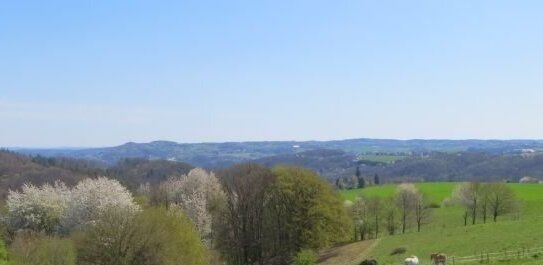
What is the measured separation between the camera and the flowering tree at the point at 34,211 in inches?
2468

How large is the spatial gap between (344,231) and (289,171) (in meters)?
8.37

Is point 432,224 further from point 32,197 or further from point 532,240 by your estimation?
point 32,197

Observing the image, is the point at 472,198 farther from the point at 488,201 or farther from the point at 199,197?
the point at 199,197

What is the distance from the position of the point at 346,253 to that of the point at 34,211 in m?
32.9

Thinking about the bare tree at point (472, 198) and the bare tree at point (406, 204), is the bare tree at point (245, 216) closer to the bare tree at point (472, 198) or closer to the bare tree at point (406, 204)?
the bare tree at point (406, 204)

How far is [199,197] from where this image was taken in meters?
69.9

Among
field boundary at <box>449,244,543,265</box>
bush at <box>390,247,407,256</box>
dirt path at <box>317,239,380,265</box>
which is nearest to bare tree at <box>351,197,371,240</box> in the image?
dirt path at <box>317,239,380,265</box>

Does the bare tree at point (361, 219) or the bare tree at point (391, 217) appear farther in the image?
the bare tree at point (391, 217)

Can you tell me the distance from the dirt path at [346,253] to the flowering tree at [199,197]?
13419mm

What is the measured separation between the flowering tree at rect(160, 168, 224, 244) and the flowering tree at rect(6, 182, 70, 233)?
12345 millimetres

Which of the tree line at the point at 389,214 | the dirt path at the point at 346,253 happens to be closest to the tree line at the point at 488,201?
the tree line at the point at 389,214

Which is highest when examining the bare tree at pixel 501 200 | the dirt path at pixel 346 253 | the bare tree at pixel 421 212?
the bare tree at pixel 501 200

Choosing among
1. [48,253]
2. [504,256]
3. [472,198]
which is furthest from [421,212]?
[48,253]

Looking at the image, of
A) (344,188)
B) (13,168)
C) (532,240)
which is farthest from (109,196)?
(13,168)
